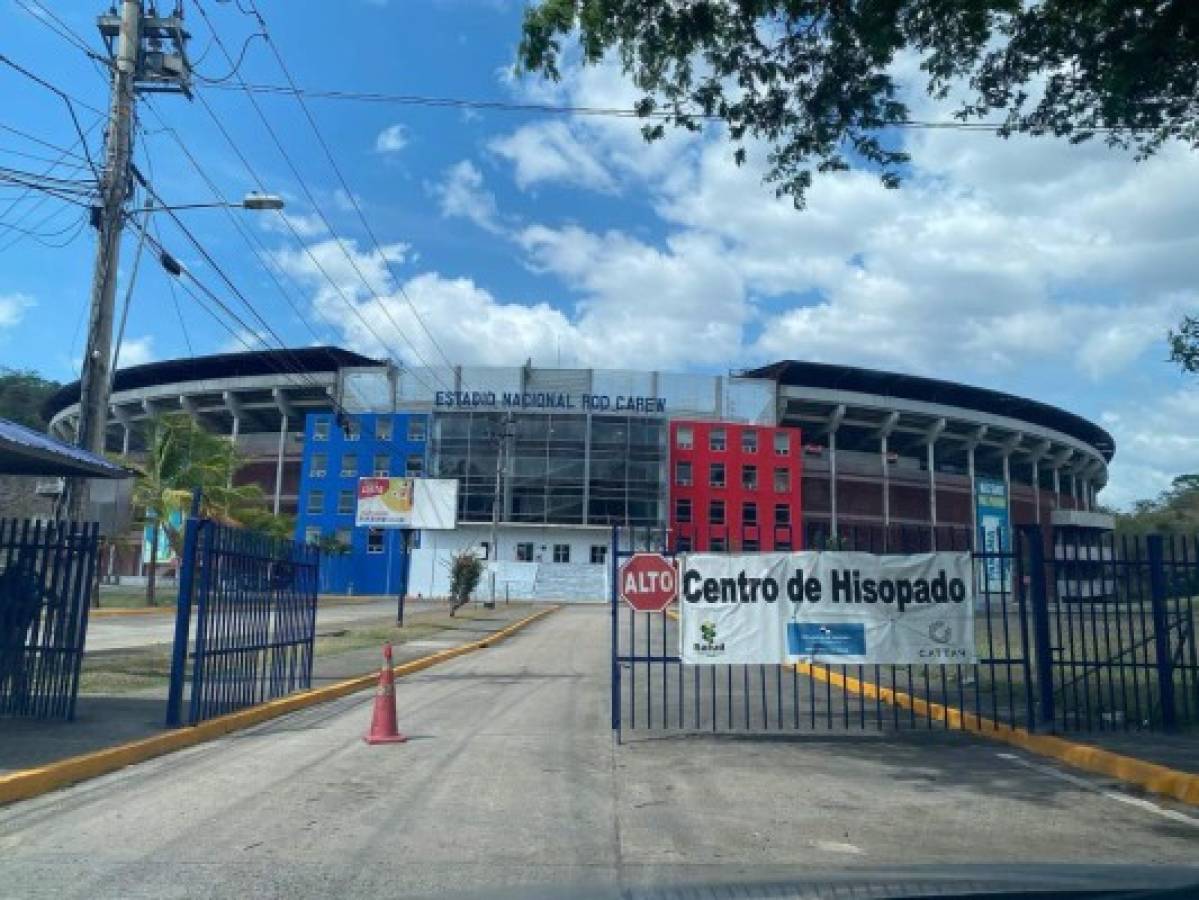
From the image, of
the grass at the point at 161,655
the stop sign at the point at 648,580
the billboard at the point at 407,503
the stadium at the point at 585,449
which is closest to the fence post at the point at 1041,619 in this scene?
the stop sign at the point at 648,580

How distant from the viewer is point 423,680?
57.6ft

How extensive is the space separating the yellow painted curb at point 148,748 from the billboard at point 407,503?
27489 millimetres

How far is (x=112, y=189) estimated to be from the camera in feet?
49.1

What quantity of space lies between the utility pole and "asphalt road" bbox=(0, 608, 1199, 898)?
250 inches

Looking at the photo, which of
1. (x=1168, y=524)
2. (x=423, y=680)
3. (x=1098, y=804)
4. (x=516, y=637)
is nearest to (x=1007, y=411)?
(x=1168, y=524)

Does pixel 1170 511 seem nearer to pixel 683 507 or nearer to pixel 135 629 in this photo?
pixel 683 507

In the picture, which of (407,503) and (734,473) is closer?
(407,503)

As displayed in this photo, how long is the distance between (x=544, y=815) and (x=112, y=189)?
12167mm

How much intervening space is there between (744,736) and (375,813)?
4866mm

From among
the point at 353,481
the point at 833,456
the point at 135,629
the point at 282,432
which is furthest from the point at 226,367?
the point at 135,629

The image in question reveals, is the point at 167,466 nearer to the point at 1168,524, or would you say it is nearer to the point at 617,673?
the point at 617,673

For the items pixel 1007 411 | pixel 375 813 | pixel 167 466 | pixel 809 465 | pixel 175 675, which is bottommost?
pixel 375 813

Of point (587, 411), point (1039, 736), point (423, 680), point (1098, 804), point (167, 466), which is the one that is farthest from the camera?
point (587, 411)

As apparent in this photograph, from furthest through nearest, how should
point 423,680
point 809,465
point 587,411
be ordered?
point 809,465 < point 587,411 < point 423,680
